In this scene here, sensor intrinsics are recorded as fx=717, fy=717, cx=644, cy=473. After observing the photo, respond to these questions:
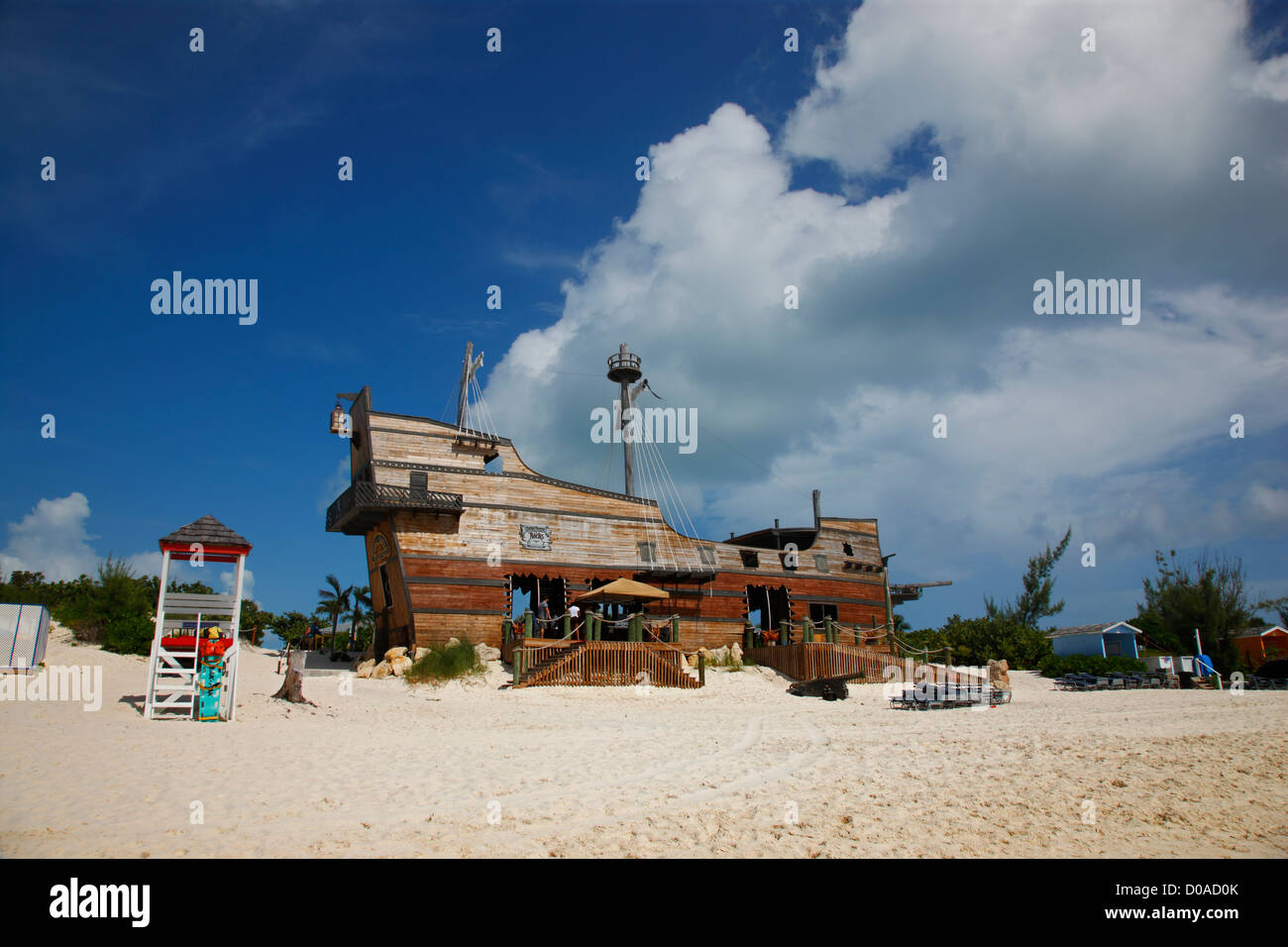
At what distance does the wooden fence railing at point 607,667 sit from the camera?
55.7 feet

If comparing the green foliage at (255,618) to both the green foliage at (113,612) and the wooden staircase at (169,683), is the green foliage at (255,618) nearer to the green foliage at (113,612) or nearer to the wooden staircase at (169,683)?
the green foliage at (113,612)

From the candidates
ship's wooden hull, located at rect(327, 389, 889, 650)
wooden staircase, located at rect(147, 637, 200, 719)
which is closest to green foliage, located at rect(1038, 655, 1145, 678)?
ship's wooden hull, located at rect(327, 389, 889, 650)

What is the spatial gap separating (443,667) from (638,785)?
1200 cm

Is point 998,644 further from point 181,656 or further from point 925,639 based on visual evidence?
point 181,656

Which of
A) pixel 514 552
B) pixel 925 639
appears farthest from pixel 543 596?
pixel 925 639

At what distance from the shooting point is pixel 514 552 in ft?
70.1

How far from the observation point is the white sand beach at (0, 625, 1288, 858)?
5.34 metres

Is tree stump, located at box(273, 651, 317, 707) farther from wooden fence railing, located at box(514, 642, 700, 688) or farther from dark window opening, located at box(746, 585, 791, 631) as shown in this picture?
dark window opening, located at box(746, 585, 791, 631)

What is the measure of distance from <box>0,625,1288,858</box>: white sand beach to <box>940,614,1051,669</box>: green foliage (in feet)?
50.0

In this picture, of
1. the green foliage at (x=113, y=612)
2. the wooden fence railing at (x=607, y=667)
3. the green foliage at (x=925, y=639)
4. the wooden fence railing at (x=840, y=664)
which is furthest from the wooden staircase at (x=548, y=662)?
the green foliage at (x=925, y=639)
